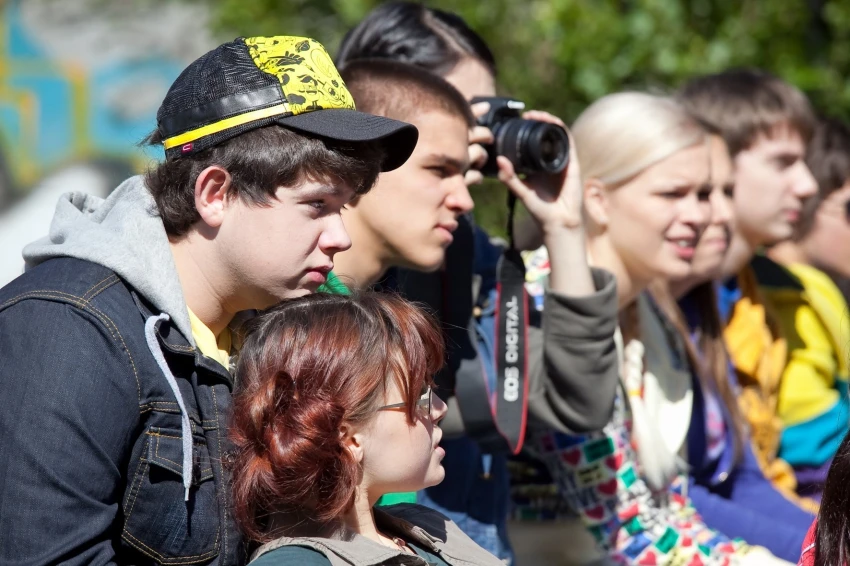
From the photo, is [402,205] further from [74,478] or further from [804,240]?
[804,240]

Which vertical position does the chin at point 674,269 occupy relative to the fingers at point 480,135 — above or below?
below

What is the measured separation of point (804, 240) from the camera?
4.78m

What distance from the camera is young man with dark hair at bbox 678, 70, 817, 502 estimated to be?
Answer: 3963mm

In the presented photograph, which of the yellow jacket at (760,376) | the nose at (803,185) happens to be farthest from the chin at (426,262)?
the nose at (803,185)

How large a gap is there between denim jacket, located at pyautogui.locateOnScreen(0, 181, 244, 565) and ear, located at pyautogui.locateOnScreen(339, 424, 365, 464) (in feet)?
0.71

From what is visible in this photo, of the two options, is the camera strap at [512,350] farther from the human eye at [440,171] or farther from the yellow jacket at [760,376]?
the yellow jacket at [760,376]

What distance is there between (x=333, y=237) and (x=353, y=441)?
0.37m

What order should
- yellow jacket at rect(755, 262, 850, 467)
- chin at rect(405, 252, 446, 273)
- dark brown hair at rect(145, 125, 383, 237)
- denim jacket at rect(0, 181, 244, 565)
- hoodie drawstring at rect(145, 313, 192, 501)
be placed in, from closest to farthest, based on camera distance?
denim jacket at rect(0, 181, 244, 565) < hoodie drawstring at rect(145, 313, 192, 501) < dark brown hair at rect(145, 125, 383, 237) < chin at rect(405, 252, 446, 273) < yellow jacket at rect(755, 262, 850, 467)

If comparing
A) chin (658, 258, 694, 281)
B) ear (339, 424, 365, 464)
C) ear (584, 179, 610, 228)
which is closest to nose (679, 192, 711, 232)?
chin (658, 258, 694, 281)

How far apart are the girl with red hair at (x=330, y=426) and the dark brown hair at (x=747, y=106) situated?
7.95 feet

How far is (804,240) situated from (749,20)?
129 cm

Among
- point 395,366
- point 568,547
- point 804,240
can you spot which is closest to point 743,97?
point 804,240

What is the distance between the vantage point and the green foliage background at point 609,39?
17.2 feet

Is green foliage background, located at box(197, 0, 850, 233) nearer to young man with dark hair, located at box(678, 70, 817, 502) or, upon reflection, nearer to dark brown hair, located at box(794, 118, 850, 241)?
dark brown hair, located at box(794, 118, 850, 241)
